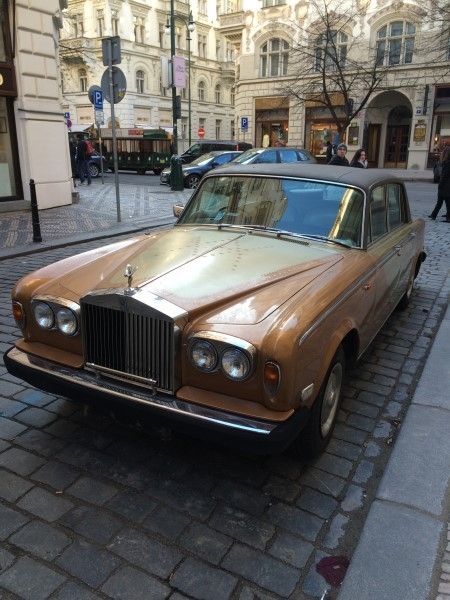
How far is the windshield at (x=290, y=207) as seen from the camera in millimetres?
3684

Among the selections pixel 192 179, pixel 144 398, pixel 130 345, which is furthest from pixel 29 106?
pixel 144 398

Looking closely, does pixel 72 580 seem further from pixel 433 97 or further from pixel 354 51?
pixel 354 51

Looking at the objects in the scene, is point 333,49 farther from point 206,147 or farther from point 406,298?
point 406,298

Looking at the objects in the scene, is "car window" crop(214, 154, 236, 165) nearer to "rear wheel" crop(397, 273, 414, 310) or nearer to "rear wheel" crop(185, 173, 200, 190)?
"rear wheel" crop(185, 173, 200, 190)

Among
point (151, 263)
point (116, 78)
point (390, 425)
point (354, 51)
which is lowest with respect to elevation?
point (390, 425)

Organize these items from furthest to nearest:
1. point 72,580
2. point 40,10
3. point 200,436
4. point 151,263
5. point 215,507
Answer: point 40,10
point 151,263
point 215,507
point 200,436
point 72,580

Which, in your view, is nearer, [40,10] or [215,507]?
[215,507]

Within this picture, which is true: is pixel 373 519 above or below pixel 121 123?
below

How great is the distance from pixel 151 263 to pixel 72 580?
1.74 m

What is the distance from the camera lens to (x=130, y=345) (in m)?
2.62

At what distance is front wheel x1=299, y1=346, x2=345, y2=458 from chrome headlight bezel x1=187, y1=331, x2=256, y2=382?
1.83 ft

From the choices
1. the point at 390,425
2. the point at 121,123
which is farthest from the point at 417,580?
the point at 121,123

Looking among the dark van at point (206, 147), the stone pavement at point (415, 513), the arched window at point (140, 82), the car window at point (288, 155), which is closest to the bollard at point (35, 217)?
the stone pavement at point (415, 513)

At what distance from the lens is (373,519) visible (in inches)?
97.5
